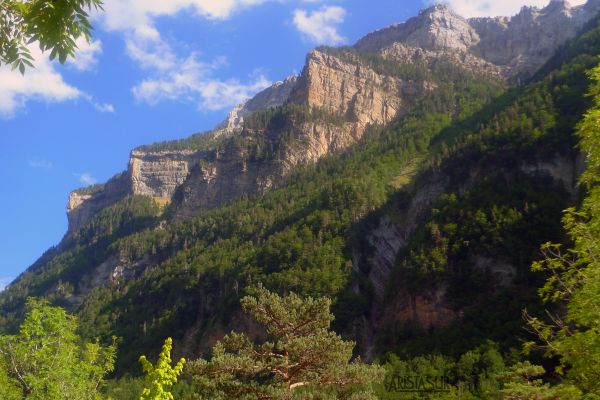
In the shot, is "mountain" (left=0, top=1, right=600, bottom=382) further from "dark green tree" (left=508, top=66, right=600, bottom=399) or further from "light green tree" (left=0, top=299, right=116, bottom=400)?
"dark green tree" (left=508, top=66, right=600, bottom=399)

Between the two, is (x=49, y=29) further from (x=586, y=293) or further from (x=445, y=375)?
(x=445, y=375)

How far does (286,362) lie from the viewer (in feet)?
58.1

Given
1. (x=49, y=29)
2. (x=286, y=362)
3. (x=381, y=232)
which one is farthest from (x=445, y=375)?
(x=49, y=29)

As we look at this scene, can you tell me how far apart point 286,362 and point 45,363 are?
8849 millimetres

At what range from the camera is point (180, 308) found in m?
107

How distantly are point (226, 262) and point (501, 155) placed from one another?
191ft

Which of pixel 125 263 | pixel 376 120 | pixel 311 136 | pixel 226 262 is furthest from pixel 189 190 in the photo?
pixel 226 262

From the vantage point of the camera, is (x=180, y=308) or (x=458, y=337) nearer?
(x=458, y=337)

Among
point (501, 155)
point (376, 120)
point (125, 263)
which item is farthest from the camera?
point (376, 120)

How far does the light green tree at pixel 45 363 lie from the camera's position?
17594 millimetres

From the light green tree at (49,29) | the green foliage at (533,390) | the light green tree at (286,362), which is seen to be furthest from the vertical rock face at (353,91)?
the light green tree at (49,29)

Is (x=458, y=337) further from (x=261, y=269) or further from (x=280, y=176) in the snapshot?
(x=280, y=176)

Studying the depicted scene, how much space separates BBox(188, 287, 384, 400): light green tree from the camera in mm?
17375

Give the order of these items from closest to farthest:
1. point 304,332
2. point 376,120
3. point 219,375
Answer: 1. point 219,375
2. point 304,332
3. point 376,120
